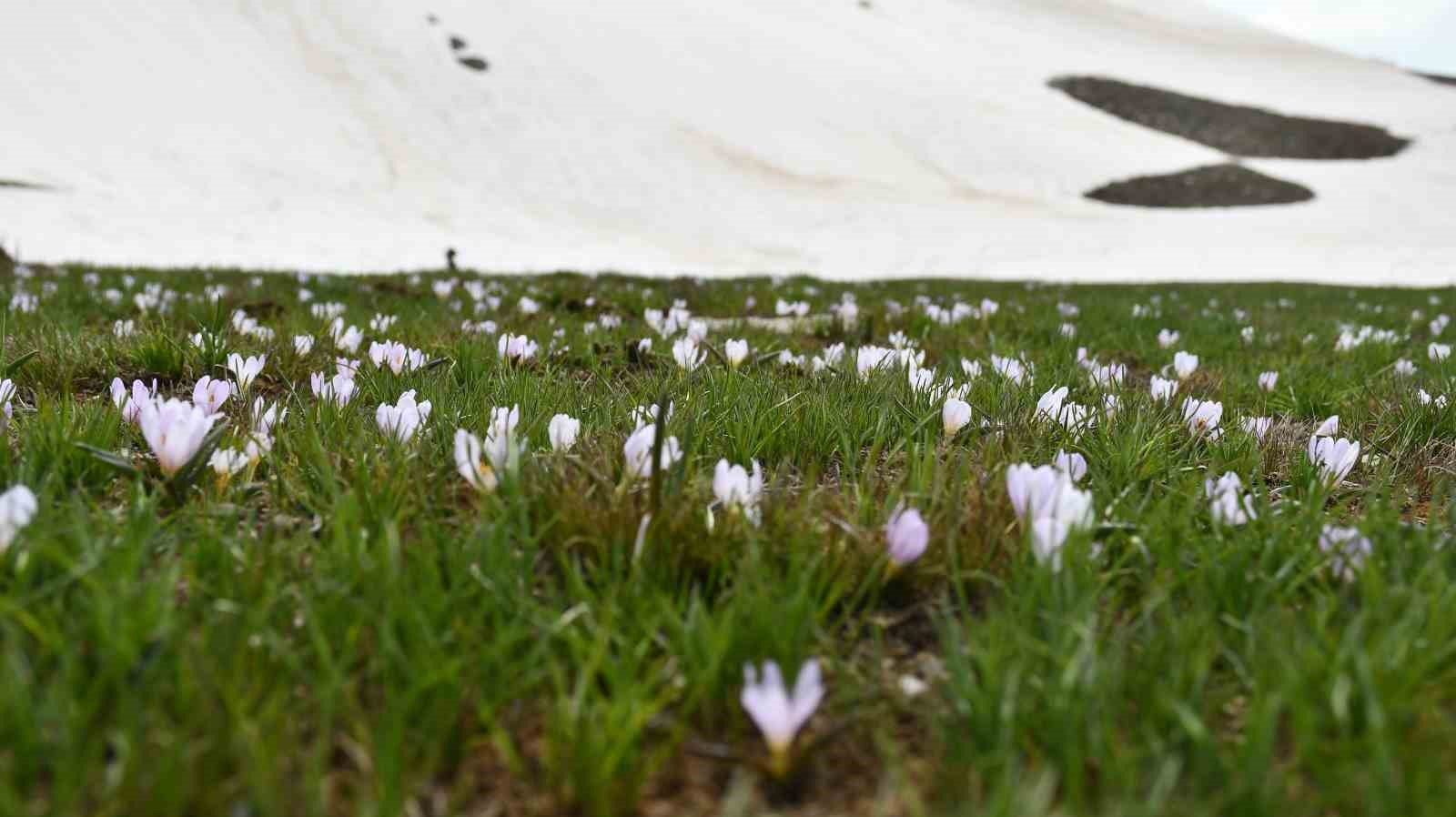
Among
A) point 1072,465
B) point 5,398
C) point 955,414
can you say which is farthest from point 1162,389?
point 5,398

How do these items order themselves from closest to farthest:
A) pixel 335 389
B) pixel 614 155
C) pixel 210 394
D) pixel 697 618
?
1. pixel 697 618
2. pixel 210 394
3. pixel 335 389
4. pixel 614 155

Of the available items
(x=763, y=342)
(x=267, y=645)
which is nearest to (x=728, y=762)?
(x=267, y=645)

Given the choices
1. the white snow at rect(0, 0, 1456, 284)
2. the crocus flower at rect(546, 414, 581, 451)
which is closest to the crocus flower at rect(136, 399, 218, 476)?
the crocus flower at rect(546, 414, 581, 451)

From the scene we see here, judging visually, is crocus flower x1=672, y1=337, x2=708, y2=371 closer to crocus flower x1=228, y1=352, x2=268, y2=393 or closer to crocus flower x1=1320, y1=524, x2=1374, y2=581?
crocus flower x1=228, y1=352, x2=268, y2=393

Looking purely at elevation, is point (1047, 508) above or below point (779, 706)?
above

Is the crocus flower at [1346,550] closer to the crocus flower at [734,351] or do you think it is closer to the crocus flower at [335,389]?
the crocus flower at [734,351]

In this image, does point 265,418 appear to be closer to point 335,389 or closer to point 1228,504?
point 335,389
